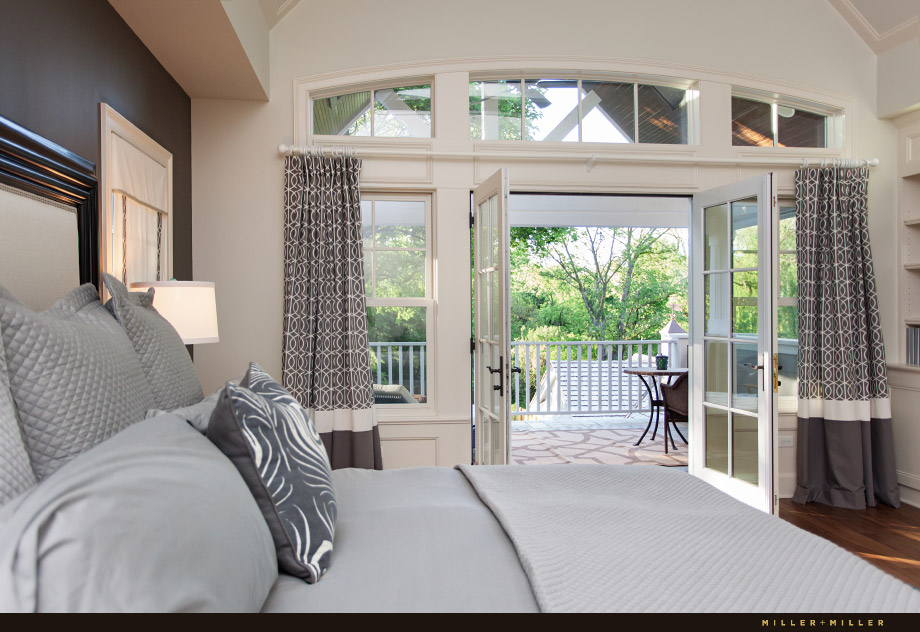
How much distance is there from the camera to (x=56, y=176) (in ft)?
6.51

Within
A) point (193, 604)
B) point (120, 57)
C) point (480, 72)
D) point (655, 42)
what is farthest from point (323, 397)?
point (655, 42)

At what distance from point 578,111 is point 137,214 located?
8.98 feet

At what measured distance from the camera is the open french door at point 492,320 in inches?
125

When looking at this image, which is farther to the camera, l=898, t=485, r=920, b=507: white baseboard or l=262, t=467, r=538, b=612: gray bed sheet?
l=898, t=485, r=920, b=507: white baseboard

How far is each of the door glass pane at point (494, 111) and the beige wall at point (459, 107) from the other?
0.40 ft

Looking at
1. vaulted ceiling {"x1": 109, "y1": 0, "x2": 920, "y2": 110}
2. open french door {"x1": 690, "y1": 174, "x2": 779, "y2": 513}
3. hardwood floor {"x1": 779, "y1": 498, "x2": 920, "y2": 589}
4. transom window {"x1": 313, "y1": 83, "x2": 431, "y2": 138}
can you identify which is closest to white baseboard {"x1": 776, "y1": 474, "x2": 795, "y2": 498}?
hardwood floor {"x1": 779, "y1": 498, "x2": 920, "y2": 589}

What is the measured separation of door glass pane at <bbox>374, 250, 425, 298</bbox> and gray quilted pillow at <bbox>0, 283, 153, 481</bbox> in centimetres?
260

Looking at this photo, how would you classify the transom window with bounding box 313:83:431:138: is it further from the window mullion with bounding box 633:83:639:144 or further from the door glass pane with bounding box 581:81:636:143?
the window mullion with bounding box 633:83:639:144

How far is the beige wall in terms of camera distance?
3.61 metres

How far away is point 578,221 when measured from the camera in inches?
265

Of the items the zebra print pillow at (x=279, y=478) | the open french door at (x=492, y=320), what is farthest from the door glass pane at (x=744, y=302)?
the zebra print pillow at (x=279, y=478)

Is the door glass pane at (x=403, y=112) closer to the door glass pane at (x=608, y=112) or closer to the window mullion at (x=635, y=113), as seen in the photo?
the door glass pane at (x=608, y=112)

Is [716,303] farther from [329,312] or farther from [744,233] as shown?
[329,312]

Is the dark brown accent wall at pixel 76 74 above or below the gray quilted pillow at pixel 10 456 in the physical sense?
above
